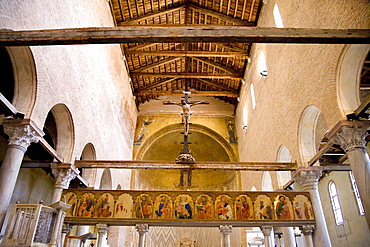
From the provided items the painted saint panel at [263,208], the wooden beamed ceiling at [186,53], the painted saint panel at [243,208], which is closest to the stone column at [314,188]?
the painted saint panel at [263,208]

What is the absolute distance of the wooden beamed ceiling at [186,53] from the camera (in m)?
15.7

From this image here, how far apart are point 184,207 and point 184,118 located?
5.62 meters

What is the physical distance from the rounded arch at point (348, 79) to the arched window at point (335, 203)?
987 centimetres

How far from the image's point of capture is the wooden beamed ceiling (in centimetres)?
1572

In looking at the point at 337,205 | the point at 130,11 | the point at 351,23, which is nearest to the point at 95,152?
the point at 130,11

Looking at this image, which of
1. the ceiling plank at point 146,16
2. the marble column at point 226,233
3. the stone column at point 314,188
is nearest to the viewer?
the stone column at point 314,188

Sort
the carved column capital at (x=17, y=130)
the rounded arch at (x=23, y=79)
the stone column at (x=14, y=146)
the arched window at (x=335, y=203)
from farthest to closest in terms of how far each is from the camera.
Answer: the arched window at (x=335, y=203) < the rounded arch at (x=23, y=79) < the carved column capital at (x=17, y=130) < the stone column at (x=14, y=146)

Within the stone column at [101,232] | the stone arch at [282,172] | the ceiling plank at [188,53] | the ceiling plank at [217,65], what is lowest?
the stone column at [101,232]

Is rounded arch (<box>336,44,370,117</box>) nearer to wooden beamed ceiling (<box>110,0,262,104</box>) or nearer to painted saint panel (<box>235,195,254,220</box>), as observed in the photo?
painted saint panel (<box>235,195,254,220</box>)

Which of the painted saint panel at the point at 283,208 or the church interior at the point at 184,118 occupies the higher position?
the church interior at the point at 184,118

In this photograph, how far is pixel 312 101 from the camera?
30.1ft

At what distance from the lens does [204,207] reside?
10.1m

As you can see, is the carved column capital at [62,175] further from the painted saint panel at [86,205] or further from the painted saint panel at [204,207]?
the painted saint panel at [204,207]

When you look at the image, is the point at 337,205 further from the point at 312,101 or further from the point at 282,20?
the point at 282,20
